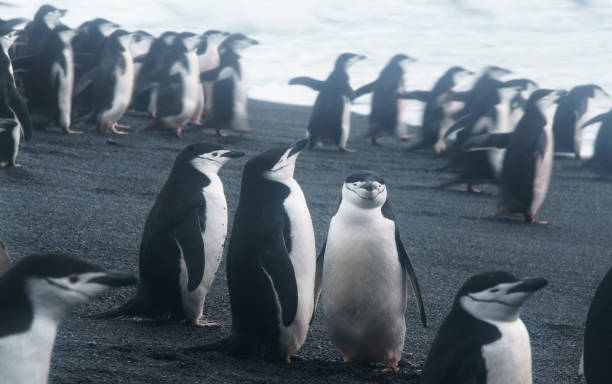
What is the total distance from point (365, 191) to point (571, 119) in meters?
6.36

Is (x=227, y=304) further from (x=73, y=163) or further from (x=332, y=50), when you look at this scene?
(x=332, y=50)

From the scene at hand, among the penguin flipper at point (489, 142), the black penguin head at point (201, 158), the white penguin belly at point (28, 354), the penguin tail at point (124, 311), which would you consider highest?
the black penguin head at point (201, 158)

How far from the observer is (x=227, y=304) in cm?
359

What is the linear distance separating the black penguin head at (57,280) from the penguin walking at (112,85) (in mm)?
6353

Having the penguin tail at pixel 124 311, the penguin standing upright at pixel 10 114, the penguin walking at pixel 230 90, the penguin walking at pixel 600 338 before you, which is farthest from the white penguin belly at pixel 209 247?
the penguin walking at pixel 230 90

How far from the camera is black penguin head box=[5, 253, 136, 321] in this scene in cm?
185

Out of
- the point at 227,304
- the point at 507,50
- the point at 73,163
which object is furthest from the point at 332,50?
the point at 227,304

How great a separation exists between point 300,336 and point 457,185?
428cm

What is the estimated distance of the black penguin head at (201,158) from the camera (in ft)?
10.8

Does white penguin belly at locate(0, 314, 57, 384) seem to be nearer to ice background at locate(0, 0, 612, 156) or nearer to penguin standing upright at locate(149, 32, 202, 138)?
penguin standing upright at locate(149, 32, 202, 138)

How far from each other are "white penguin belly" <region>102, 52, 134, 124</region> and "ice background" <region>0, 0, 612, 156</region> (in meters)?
4.37

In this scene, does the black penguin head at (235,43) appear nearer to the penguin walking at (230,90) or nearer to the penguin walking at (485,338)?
the penguin walking at (230,90)

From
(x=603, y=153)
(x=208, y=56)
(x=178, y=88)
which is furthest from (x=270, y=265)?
(x=208, y=56)

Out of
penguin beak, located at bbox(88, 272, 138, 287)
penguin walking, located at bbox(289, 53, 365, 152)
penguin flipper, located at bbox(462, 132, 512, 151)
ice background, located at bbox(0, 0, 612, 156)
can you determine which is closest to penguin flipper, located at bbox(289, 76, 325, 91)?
penguin walking, located at bbox(289, 53, 365, 152)
